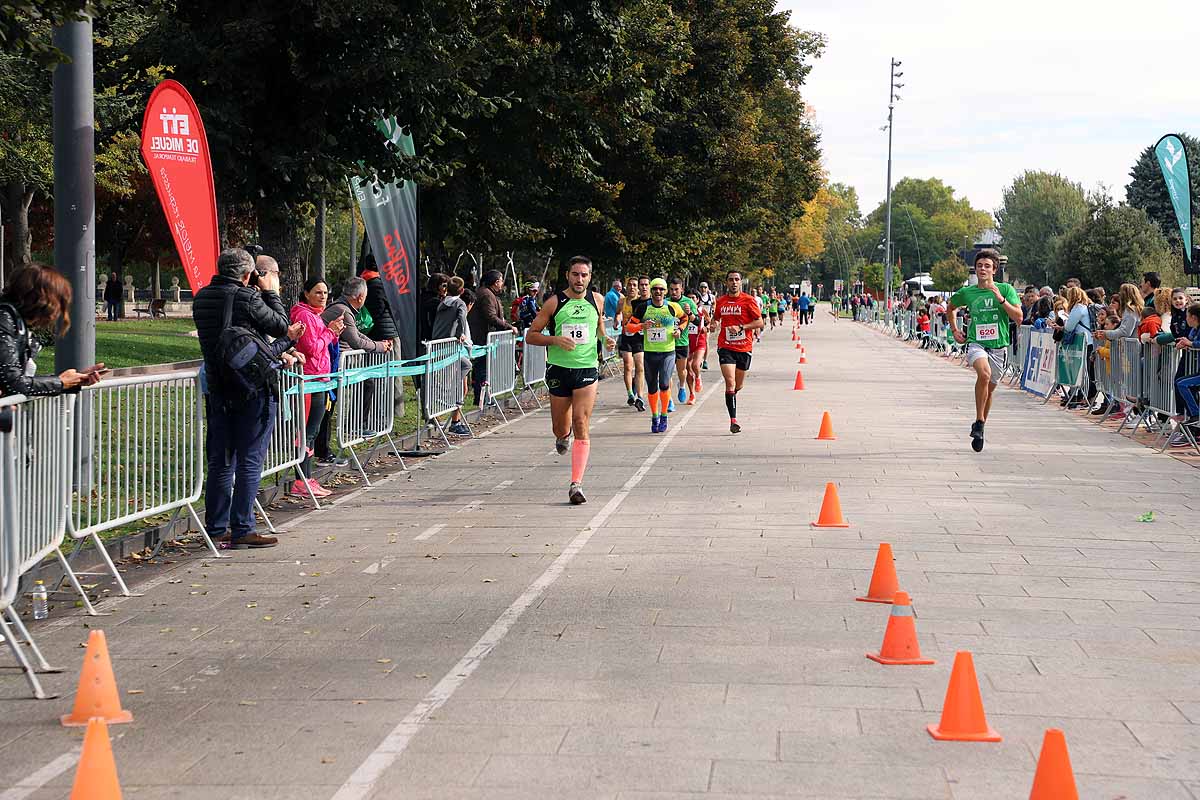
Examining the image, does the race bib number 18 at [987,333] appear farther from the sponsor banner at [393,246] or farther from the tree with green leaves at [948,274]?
the tree with green leaves at [948,274]

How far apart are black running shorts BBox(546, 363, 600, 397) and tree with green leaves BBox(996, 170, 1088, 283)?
100 metres

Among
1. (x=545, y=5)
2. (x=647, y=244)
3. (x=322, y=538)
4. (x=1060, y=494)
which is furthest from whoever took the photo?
(x=647, y=244)

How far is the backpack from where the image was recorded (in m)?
9.77

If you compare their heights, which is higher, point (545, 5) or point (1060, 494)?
point (545, 5)

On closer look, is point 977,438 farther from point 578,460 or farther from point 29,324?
point 29,324

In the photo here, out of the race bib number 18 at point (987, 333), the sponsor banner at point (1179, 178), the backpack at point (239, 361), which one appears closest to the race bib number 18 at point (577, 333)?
the backpack at point (239, 361)

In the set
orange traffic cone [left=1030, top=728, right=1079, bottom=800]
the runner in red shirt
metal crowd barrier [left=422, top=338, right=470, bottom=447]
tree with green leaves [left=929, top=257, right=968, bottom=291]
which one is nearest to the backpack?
metal crowd barrier [left=422, top=338, right=470, bottom=447]

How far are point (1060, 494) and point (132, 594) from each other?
309 inches

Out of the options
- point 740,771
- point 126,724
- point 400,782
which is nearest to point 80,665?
point 126,724

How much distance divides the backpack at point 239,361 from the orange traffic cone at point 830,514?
400 cm

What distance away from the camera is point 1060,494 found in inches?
500

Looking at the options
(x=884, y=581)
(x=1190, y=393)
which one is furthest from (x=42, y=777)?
(x=1190, y=393)

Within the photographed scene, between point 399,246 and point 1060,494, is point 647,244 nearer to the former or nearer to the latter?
point 399,246

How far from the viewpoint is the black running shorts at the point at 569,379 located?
1256cm
